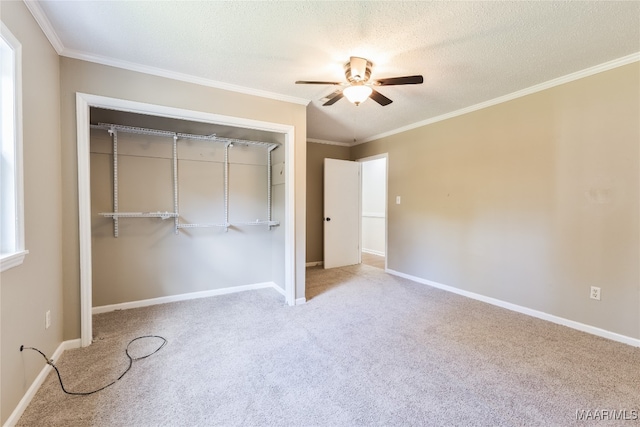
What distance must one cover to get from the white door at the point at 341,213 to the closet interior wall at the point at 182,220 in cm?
144

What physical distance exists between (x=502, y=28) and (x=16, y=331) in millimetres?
3564

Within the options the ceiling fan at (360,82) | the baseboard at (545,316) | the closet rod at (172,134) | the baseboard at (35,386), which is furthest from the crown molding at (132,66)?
the baseboard at (545,316)

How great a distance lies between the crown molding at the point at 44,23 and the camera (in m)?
1.71

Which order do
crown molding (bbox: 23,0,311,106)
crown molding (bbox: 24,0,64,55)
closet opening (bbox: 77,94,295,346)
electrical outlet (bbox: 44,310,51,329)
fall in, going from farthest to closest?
1. closet opening (bbox: 77,94,295,346)
2. electrical outlet (bbox: 44,310,51,329)
3. crown molding (bbox: 23,0,311,106)
4. crown molding (bbox: 24,0,64,55)

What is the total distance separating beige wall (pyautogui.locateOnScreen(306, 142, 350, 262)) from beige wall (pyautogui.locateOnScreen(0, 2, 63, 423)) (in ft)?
11.7

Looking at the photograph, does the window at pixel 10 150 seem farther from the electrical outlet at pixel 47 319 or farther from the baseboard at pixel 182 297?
the baseboard at pixel 182 297

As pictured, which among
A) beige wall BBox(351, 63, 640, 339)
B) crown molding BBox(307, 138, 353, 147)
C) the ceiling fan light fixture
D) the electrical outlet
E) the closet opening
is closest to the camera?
the electrical outlet

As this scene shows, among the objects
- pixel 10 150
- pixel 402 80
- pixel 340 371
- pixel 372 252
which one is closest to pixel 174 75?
pixel 10 150

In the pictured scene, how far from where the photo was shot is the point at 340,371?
1.99 meters

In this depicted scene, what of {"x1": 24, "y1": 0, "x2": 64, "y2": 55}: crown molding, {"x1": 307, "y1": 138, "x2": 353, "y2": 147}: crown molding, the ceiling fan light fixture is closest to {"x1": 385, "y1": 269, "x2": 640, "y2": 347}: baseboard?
the ceiling fan light fixture

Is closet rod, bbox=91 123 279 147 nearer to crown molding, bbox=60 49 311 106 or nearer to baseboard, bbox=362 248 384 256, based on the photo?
crown molding, bbox=60 49 311 106

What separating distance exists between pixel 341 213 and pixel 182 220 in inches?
111

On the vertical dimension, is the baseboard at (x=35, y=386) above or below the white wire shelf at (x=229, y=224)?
below

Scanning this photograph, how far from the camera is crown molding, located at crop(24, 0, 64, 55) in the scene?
1710mm
